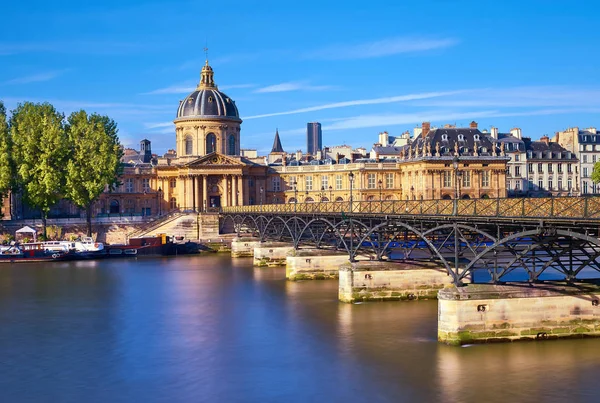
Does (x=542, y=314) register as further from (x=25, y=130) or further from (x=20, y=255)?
(x=25, y=130)

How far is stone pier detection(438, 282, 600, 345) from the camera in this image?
35.4 meters

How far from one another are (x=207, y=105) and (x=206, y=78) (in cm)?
635

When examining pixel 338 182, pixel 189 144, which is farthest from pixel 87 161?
pixel 338 182

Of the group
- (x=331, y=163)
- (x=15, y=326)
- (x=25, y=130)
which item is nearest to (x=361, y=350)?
(x=15, y=326)

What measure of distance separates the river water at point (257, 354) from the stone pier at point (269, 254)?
62.6ft

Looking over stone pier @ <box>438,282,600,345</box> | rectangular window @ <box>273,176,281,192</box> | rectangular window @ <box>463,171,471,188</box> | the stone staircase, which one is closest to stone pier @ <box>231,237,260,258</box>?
the stone staircase

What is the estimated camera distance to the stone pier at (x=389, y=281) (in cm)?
4941

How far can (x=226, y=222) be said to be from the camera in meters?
106

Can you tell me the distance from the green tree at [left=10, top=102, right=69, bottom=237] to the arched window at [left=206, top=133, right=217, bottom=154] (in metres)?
31.5

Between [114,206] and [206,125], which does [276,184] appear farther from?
[114,206]

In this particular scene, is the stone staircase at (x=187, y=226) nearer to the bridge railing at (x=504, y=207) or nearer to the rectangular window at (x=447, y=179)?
the rectangular window at (x=447, y=179)

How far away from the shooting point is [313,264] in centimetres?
6303

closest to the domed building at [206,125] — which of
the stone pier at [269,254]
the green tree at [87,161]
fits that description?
the green tree at [87,161]

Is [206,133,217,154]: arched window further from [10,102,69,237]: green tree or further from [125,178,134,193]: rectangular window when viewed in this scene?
[10,102,69,237]: green tree
